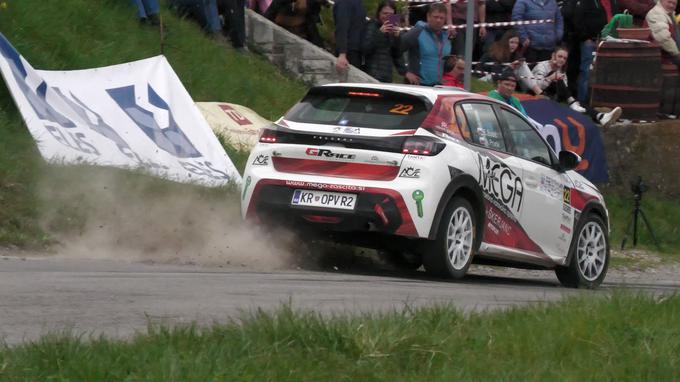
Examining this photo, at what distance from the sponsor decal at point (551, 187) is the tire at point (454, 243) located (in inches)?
48.1

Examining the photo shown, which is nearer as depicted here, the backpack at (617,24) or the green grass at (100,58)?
the green grass at (100,58)

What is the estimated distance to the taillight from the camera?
1206cm

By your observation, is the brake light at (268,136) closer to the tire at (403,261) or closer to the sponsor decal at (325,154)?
the sponsor decal at (325,154)

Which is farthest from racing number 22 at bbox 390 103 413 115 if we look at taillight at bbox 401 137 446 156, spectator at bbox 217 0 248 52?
spectator at bbox 217 0 248 52

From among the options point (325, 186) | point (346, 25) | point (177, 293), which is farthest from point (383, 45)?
point (177, 293)

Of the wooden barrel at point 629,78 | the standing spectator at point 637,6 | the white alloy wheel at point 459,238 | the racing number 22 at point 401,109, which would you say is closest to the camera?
the white alloy wheel at point 459,238

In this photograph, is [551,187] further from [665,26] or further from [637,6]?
[637,6]

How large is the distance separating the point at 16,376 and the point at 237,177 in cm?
956

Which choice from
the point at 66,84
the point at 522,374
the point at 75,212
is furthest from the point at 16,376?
the point at 66,84

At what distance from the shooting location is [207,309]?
8.47 metres

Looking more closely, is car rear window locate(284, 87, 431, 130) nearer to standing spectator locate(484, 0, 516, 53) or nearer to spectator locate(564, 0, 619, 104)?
standing spectator locate(484, 0, 516, 53)

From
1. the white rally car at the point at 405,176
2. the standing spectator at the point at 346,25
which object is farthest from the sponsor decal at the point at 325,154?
the standing spectator at the point at 346,25

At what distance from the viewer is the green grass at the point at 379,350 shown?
6336 millimetres

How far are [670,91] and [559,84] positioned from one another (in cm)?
238
